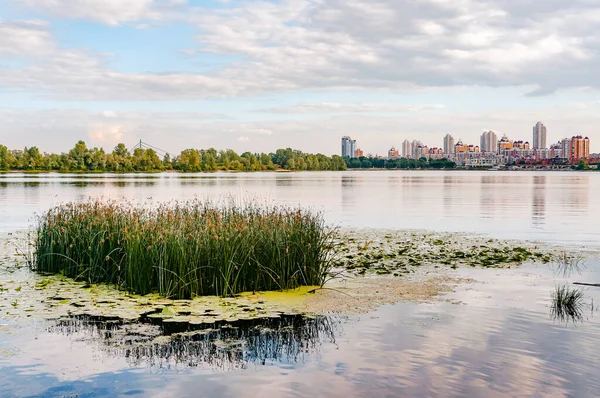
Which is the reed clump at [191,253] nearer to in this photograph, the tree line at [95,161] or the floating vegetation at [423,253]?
the floating vegetation at [423,253]

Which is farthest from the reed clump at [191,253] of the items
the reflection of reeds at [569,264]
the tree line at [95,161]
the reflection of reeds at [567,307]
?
the tree line at [95,161]

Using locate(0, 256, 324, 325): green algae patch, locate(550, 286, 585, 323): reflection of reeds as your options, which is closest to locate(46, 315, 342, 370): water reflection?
locate(0, 256, 324, 325): green algae patch

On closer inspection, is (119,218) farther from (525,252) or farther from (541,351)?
(525,252)

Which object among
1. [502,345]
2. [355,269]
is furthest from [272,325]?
[355,269]

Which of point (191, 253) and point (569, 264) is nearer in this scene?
point (191, 253)

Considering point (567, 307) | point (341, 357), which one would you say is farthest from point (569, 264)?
point (341, 357)

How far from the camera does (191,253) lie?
37.9ft

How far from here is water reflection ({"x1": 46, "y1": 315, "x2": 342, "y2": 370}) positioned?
8.16 m

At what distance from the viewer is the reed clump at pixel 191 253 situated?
458 inches

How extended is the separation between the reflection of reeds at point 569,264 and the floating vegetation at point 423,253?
1.14 ft

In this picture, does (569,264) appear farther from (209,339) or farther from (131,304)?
(131,304)

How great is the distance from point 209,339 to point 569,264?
464 inches

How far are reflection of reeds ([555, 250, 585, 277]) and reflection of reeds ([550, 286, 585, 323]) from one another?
11.6 ft

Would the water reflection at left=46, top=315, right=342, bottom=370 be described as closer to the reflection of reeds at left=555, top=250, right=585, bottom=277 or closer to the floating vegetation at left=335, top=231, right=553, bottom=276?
the floating vegetation at left=335, top=231, right=553, bottom=276
